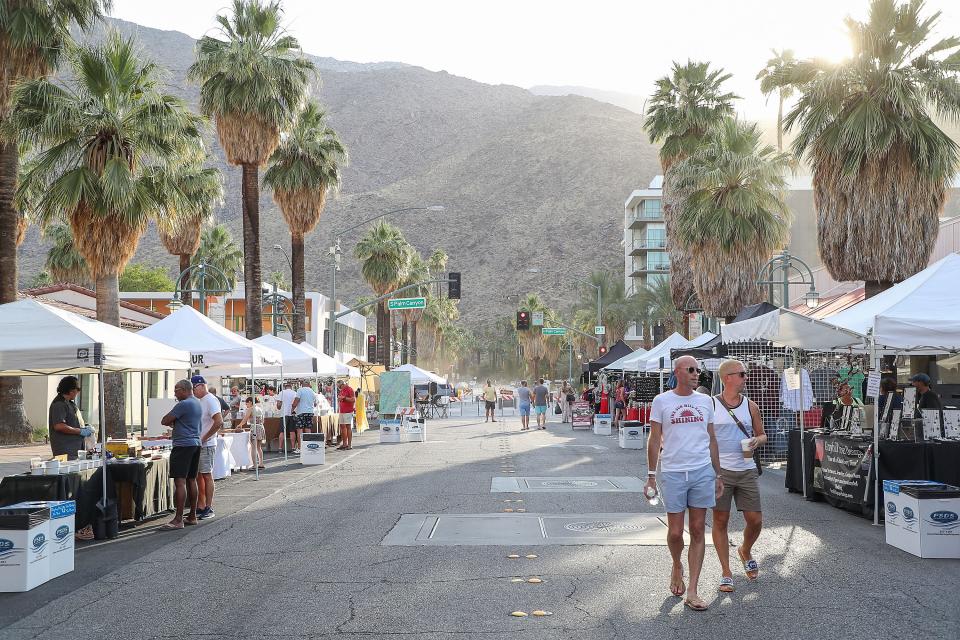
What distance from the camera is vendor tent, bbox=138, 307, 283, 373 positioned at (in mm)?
18172

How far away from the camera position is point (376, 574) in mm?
8789

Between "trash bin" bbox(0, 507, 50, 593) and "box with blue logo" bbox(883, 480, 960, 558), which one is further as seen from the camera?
"box with blue logo" bbox(883, 480, 960, 558)

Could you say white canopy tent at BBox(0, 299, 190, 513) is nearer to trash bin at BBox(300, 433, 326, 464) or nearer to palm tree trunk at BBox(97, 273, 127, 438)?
trash bin at BBox(300, 433, 326, 464)

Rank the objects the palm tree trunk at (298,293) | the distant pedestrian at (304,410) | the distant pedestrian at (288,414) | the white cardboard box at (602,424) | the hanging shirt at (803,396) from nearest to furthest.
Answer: the hanging shirt at (803,396), the distant pedestrian at (288,414), the distant pedestrian at (304,410), the white cardboard box at (602,424), the palm tree trunk at (298,293)

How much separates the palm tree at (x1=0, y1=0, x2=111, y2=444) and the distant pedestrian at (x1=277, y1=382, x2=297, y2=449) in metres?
6.88

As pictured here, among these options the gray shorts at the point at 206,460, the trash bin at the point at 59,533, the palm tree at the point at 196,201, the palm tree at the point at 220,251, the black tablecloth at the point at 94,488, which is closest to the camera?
the trash bin at the point at 59,533

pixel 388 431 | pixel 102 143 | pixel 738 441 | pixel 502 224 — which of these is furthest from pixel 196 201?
pixel 502 224

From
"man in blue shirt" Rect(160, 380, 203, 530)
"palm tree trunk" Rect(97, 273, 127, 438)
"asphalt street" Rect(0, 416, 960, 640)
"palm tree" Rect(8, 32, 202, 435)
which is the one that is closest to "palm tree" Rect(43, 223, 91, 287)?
"palm tree trunk" Rect(97, 273, 127, 438)

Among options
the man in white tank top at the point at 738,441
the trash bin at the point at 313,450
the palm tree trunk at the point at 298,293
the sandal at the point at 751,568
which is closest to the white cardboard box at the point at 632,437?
the trash bin at the point at 313,450

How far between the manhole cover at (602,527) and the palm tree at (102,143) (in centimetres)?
1279

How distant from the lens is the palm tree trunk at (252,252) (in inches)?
1151

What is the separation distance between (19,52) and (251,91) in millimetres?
8425

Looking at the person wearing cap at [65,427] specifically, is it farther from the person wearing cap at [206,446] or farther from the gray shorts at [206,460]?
the gray shorts at [206,460]

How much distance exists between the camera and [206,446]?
12570 mm
